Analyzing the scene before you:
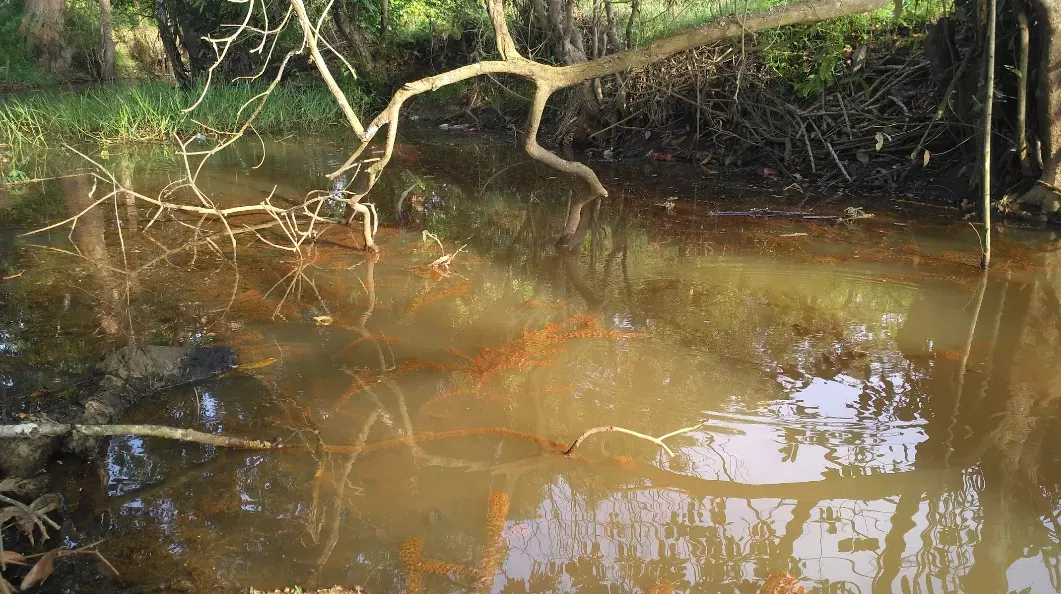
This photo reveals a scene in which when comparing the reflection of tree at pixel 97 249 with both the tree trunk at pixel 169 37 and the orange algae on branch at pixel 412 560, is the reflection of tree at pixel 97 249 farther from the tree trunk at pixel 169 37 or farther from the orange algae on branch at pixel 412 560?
the tree trunk at pixel 169 37

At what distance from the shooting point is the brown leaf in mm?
1928

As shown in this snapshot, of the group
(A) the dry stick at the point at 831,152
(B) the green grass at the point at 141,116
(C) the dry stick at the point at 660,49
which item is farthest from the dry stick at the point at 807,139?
(B) the green grass at the point at 141,116

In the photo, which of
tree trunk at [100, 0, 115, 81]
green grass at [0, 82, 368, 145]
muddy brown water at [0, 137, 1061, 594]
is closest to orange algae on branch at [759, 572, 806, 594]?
muddy brown water at [0, 137, 1061, 594]

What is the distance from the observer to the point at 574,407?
2.98 meters

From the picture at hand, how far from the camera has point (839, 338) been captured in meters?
3.61

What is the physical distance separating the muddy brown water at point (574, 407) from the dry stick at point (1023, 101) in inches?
24.1

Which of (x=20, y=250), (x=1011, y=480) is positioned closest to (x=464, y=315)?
(x=1011, y=480)

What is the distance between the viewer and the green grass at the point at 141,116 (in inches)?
341

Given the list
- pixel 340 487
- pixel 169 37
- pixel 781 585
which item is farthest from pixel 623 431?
pixel 169 37

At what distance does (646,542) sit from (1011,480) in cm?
126

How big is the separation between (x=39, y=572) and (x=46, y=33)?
16.5m

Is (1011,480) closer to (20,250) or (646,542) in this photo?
(646,542)

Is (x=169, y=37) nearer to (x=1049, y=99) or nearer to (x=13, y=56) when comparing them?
(x=13, y=56)

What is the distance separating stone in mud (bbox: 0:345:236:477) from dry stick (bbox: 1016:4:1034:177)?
533cm
